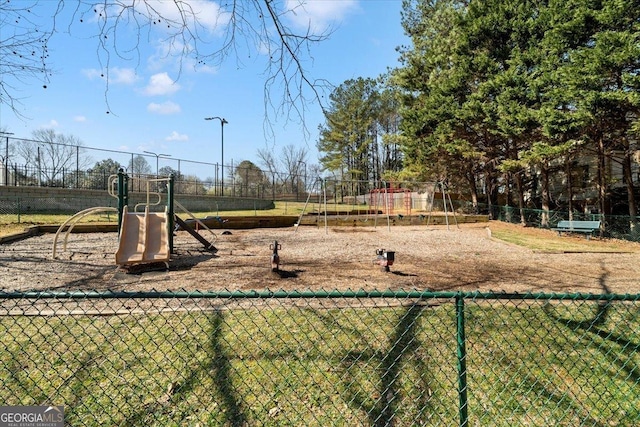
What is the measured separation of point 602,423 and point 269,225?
1531 centimetres

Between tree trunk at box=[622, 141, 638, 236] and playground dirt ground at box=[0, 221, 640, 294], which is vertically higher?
tree trunk at box=[622, 141, 638, 236]

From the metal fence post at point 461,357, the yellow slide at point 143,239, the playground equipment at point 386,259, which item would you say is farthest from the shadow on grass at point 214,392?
the yellow slide at point 143,239

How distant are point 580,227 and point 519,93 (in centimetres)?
636

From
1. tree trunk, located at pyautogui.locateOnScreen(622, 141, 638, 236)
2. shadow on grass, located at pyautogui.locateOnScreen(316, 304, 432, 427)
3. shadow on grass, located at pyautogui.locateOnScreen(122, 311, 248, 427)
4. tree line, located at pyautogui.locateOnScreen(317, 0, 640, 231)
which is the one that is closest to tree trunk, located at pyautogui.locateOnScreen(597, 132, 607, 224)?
tree line, located at pyautogui.locateOnScreen(317, 0, 640, 231)

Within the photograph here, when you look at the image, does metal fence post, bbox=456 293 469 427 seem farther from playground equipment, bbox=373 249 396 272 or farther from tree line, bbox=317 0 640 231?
tree line, bbox=317 0 640 231

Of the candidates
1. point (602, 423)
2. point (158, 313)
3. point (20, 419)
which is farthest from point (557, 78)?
point (20, 419)

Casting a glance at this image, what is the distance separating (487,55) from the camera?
60.6 ft

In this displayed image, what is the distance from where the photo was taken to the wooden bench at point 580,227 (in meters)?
14.1

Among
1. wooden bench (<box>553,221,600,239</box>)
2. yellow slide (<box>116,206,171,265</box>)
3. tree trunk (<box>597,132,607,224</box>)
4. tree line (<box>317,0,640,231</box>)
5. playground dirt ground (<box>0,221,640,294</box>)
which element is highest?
tree line (<box>317,0,640,231</box>)

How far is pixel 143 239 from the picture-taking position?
7441 mm

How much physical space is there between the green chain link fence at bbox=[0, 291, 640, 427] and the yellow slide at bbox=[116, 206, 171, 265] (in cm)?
250

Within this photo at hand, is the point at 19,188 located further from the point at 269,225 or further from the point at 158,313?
the point at 158,313

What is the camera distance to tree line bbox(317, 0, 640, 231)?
1273 cm

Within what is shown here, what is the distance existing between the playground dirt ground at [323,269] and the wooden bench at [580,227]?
4.25 metres
